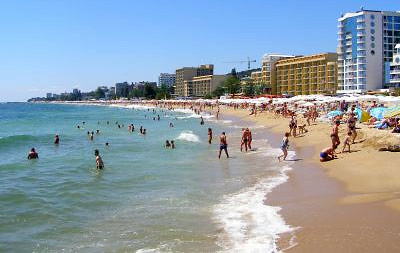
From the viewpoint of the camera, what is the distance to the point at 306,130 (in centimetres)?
2794

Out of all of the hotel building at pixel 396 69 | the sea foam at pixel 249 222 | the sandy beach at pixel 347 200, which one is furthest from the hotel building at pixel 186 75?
the sea foam at pixel 249 222

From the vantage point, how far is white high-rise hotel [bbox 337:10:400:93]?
89375mm

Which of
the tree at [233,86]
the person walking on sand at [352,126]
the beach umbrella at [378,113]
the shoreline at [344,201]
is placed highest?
the tree at [233,86]

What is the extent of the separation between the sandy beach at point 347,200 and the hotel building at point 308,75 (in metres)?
82.8

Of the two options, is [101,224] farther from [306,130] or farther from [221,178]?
[306,130]

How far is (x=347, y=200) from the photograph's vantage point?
1094 centimetres

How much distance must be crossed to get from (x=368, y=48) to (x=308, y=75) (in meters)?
18.6

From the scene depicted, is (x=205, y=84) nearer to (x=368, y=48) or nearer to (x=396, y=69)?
(x=368, y=48)

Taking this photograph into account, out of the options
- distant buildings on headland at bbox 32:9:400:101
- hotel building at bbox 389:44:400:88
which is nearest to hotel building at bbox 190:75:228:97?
distant buildings on headland at bbox 32:9:400:101

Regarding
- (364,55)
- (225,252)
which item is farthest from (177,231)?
(364,55)

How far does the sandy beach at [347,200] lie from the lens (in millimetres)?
7973

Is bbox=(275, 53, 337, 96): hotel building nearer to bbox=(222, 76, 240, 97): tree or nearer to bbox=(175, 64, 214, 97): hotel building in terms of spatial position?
bbox=(222, 76, 240, 97): tree

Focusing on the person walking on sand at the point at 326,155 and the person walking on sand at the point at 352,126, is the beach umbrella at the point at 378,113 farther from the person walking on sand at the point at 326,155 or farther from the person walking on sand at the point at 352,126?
the person walking on sand at the point at 326,155

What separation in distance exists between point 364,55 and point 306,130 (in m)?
67.8
